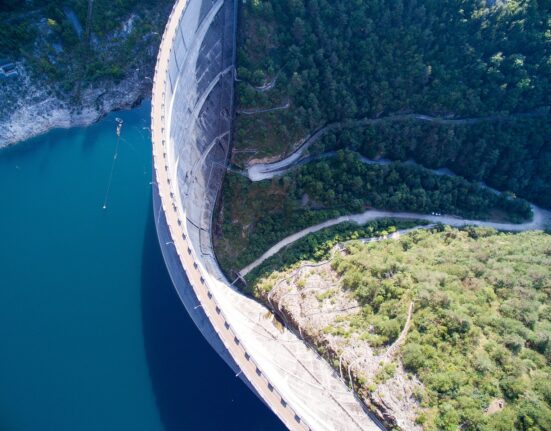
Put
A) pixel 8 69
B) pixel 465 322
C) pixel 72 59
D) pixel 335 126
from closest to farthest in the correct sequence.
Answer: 1. pixel 465 322
2. pixel 8 69
3. pixel 335 126
4. pixel 72 59

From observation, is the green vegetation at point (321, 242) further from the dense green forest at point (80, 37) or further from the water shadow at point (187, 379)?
the dense green forest at point (80, 37)

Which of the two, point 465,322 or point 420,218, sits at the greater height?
point 465,322

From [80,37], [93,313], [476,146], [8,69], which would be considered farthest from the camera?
[80,37]

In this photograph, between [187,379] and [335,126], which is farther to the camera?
[335,126]

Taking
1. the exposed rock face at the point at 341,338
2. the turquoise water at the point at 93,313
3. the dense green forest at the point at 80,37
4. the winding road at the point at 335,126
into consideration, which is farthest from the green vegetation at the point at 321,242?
the dense green forest at the point at 80,37

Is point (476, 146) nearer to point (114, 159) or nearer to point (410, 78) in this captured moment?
point (410, 78)

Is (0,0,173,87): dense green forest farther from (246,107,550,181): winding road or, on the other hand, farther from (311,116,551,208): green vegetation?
(311,116,551,208): green vegetation

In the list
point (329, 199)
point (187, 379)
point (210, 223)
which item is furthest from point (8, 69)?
point (187, 379)

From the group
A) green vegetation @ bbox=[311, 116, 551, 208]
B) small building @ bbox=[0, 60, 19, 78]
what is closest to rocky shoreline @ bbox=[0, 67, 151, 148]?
small building @ bbox=[0, 60, 19, 78]
